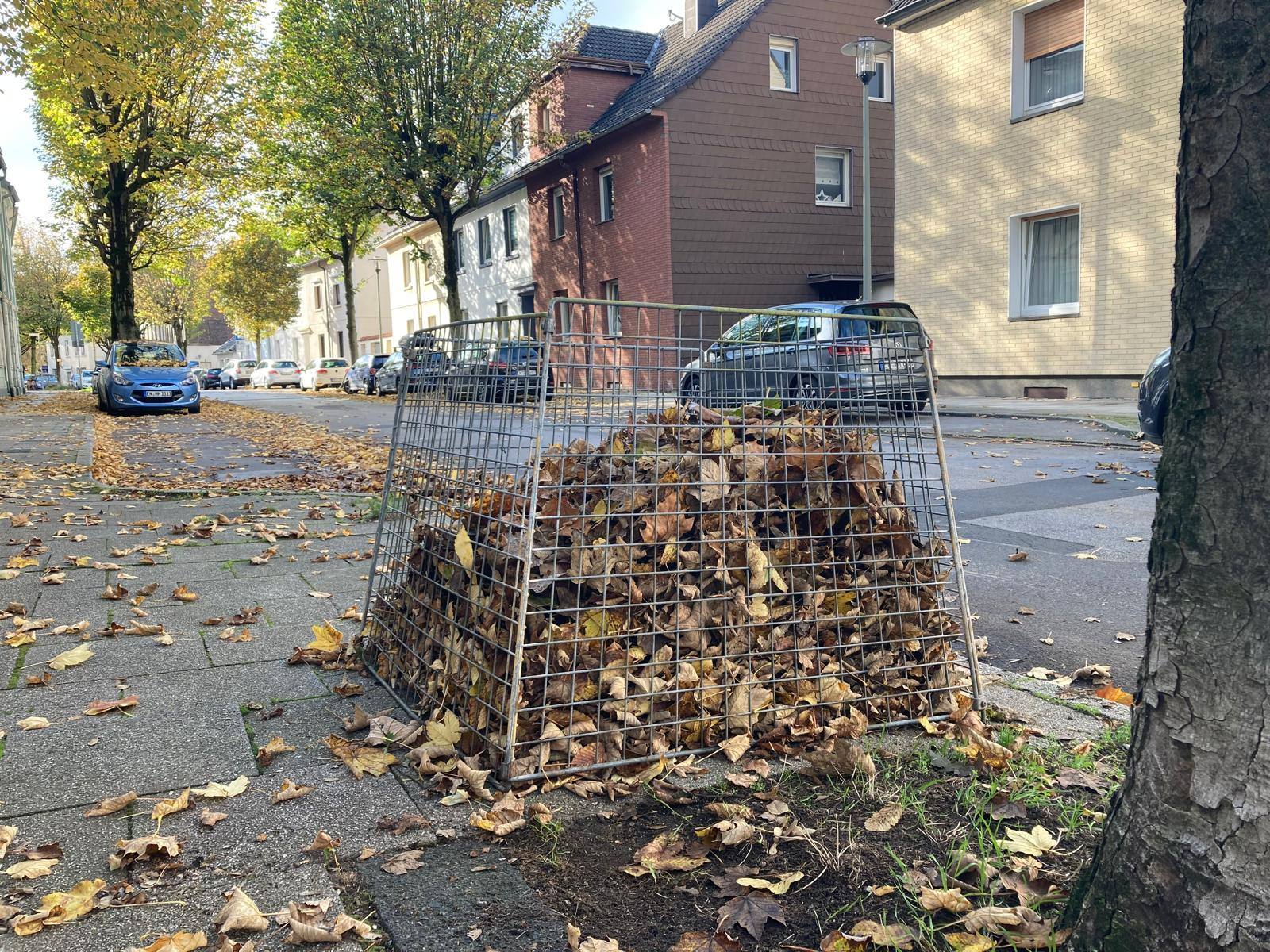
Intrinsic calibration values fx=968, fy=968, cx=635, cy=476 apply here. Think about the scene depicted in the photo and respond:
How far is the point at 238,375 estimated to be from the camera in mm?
59219

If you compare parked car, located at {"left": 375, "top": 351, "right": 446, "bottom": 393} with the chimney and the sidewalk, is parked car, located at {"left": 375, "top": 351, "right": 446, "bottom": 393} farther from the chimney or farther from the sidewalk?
the chimney

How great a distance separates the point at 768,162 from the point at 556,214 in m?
7.69

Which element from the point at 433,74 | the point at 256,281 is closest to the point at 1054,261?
the point at 433,74

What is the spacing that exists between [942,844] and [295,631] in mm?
2971

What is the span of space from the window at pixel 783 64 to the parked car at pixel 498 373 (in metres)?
23.8

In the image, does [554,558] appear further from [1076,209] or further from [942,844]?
[1076,209]

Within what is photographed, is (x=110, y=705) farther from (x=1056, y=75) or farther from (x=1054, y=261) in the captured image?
(x=1056, y=75)

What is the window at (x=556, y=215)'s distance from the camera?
29672 millimetres

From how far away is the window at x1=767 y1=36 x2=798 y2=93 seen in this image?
2475 cm

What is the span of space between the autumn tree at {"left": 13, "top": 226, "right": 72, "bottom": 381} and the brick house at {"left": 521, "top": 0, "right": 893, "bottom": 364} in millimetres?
48005

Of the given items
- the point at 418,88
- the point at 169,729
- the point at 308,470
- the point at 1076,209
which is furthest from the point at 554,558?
the point at 418,88

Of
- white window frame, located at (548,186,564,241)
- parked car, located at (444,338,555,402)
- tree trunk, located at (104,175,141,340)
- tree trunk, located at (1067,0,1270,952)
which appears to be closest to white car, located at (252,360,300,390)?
tree trunk, located at (104,175,141,340)

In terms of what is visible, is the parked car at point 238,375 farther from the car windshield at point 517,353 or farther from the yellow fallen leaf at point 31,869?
the yellow fallen leaf at point 31,869

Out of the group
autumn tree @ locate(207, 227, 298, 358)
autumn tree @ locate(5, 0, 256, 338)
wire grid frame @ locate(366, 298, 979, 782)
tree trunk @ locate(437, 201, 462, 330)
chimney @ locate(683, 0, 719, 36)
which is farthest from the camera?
autumn tree @ locate(207, 227, 298, 358)
